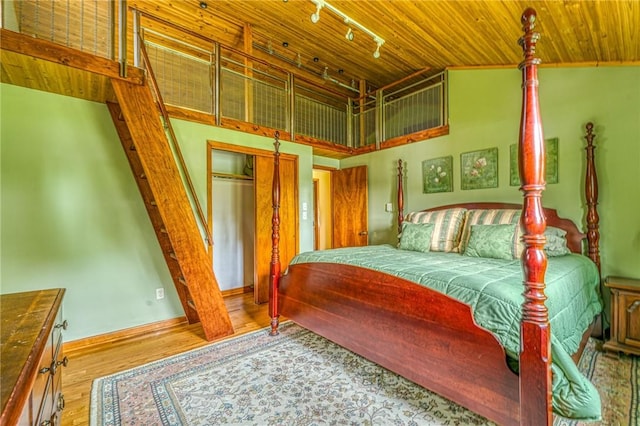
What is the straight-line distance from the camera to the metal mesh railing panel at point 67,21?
101 inches

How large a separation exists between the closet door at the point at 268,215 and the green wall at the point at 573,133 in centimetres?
208

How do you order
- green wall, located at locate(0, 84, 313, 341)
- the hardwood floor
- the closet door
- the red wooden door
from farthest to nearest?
the red wooden door → the closet door → green wall, located at locate(0, 84, 313, 341) → the hardwood floor

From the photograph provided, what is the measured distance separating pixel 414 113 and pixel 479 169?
1386mm

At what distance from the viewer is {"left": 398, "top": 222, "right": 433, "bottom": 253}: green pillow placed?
312 cm

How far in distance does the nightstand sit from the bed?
14cm

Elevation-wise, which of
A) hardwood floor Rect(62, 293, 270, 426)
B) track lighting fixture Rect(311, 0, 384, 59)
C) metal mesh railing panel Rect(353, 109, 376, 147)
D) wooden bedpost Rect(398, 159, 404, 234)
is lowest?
hardwood floor Rect(62, 293, 270, 426)

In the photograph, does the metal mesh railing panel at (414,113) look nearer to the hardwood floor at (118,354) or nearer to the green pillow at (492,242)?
the green pillow at (492,242)

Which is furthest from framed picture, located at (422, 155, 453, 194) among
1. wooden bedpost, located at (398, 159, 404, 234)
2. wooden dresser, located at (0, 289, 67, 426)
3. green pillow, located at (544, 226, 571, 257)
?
wooden dresser, located at (0, 289, 67, 426)

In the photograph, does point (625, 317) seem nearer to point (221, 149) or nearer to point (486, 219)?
point (486, 219)

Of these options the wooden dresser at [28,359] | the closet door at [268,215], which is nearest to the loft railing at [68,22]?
the closet door at [268,215]

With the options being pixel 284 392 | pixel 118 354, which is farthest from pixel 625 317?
pixel 118 354

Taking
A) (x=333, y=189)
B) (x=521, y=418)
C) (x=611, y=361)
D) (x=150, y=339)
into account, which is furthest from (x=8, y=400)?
(x=333, y=189)

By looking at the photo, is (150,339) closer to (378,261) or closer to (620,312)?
(378,261)

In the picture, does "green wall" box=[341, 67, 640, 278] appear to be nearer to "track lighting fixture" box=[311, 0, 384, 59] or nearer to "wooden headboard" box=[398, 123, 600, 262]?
"wooden headboard" box=[398, 123, 600, 262]
